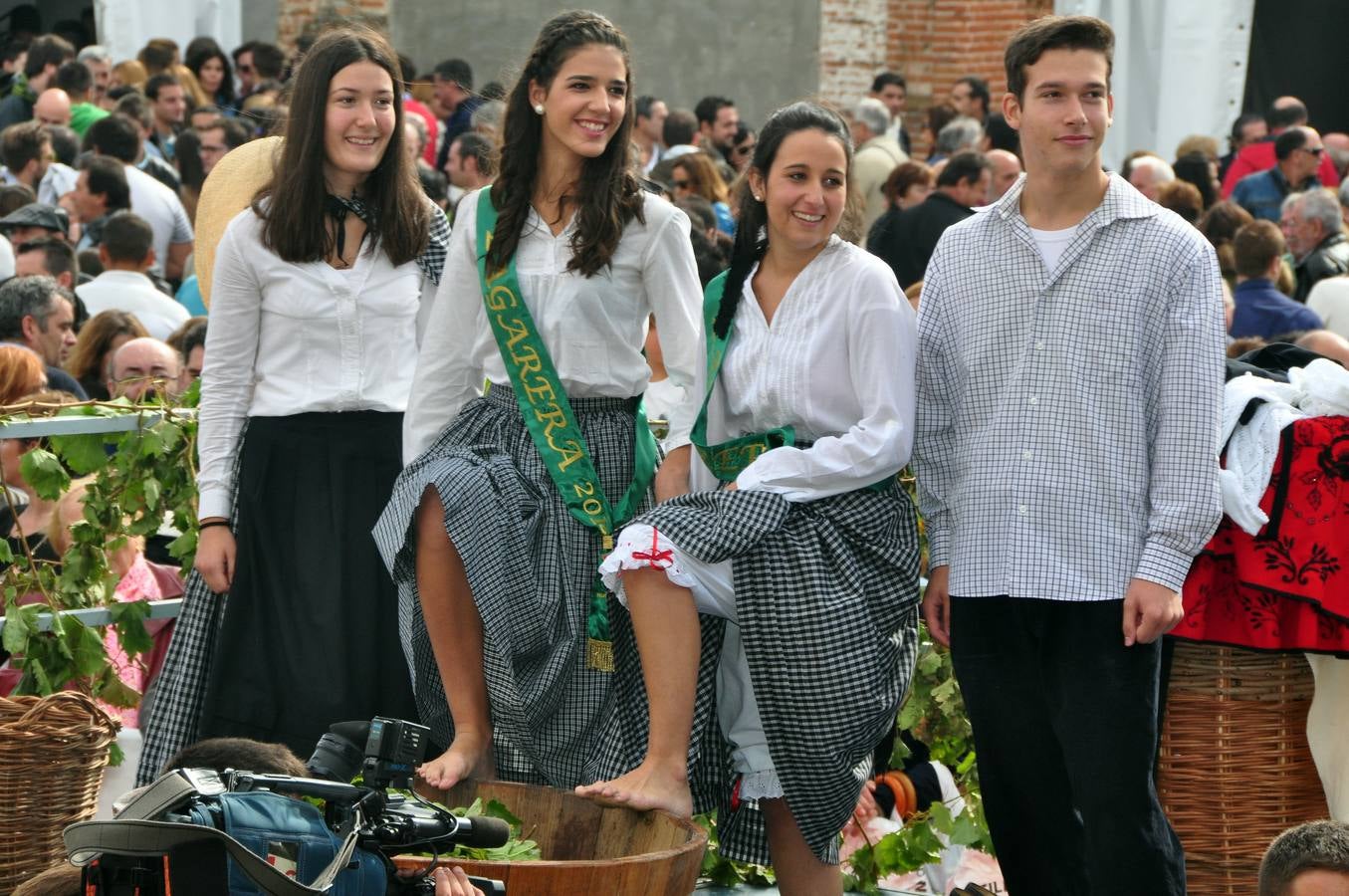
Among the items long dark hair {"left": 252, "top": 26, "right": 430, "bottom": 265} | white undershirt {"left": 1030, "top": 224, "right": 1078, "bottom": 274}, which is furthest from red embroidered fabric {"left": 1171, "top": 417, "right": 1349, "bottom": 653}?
long dark hair {"left": 252, "top": 26, "right": 430, "bottom": 265}

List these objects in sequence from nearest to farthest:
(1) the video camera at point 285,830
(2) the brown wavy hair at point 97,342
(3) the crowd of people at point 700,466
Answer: (1) the video camera at point 285,830, (3) the crowd of people at point 700,466, (2) the brown wavy hair at point 97,342

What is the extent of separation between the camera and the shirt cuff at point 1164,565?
323 cm

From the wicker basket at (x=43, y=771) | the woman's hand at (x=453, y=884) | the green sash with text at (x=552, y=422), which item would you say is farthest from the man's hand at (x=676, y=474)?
the wicker basket at (x=43, y=771)

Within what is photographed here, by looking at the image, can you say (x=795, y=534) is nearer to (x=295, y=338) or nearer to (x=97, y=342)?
(x=295, y=338)

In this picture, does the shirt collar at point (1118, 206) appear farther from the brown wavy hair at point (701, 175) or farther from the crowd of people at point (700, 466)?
the brown wavy hair at point (701, 175)

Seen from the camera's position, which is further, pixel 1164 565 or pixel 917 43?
pixel 917 43

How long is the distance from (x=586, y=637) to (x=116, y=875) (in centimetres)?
150

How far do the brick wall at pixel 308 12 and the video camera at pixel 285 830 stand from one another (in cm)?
1153

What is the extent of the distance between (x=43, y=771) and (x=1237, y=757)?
92.6 inches

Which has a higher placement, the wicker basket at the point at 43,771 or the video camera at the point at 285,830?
the video camera at the point at 285,830

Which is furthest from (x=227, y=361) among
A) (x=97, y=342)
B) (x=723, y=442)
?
(x=97, y=342)

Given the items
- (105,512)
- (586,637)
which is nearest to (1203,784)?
(586,637)

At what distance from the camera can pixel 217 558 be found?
401 cm

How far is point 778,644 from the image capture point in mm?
3471
